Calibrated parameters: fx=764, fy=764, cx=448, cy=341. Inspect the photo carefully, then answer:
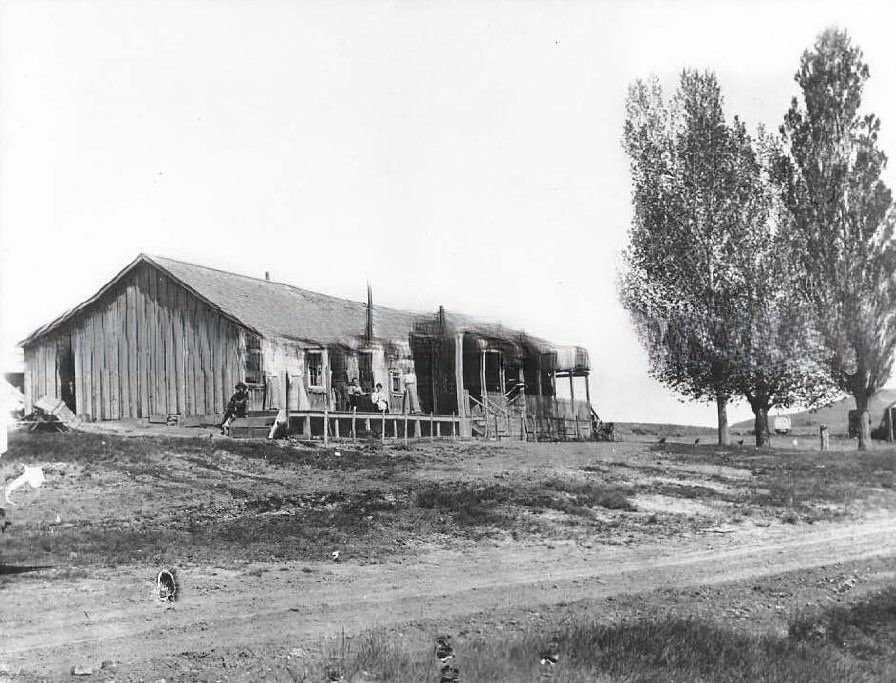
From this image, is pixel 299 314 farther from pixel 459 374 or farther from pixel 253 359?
pixel 459 374

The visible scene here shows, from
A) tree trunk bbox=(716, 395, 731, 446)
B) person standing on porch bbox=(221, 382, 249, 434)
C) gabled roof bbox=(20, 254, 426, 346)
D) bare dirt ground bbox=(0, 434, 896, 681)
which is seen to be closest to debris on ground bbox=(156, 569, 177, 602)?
bare dirt ground bbox=(0, 434, 896, 681)

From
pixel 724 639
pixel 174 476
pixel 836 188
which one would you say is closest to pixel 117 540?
pixel 174 476

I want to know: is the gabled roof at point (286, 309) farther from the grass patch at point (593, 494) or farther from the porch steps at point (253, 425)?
the grass patch at point (593, 494)

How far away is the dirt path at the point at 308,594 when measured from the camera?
17.8 feet

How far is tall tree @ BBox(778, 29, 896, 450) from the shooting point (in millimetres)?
9477

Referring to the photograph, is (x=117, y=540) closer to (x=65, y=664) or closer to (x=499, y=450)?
(x=65, y=664)

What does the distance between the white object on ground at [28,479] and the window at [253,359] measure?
7.69 feet

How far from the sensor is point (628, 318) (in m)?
8.45

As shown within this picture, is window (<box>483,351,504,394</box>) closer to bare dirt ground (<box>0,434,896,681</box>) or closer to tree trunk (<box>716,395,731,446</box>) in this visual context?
bare dirt ground (<box>0,434,896,681</box>)

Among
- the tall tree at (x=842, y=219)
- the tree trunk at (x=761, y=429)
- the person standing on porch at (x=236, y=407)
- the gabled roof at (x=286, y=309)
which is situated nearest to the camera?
the person standing on porch at (x=236, y=407)

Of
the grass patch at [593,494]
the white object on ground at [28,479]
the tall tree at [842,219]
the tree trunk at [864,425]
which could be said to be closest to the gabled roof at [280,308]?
the white object on ground at [28,479]

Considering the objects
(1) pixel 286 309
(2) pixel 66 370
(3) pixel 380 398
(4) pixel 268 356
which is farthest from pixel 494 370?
(2) pixel 66 370

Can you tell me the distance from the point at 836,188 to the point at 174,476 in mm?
8785

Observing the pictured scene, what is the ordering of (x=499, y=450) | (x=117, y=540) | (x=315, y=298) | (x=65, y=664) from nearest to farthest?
(x=65, y=664)
(x=117, y=540)
(x=315, y=298)
(x=499, y=450)
